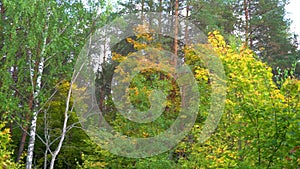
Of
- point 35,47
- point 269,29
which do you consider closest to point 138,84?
point 35,47

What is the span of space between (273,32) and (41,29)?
912cm

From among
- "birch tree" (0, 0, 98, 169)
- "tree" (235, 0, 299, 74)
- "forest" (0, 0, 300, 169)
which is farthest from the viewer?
"tree" (235, 0, 299, 74)

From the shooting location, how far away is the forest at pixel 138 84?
4712 mm

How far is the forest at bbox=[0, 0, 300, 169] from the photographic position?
4712mm

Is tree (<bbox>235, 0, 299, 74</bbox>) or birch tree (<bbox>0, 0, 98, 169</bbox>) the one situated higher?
tree (<bbox>235, 0, 299, 74</bbox>)

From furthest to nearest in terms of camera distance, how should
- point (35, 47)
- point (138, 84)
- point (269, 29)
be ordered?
point (269, 29) → point (138, 84) → point (35, 47)

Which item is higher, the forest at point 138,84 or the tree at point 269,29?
the tree at point 269,29

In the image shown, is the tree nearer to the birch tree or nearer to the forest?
the forest

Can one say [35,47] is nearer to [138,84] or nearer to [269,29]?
[138,84]

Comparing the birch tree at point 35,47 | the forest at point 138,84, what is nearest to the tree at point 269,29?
the forest at point 138,84

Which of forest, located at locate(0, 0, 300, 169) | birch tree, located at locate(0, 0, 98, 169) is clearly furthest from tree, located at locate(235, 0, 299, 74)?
birch tree, located at locate(0, 0, 98, 169)

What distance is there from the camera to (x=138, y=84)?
870 centimetres

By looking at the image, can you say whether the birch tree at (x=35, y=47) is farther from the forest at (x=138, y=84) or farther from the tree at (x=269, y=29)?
A: the tree at (x=269, y=29)

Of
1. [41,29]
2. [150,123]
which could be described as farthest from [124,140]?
[41,29]
